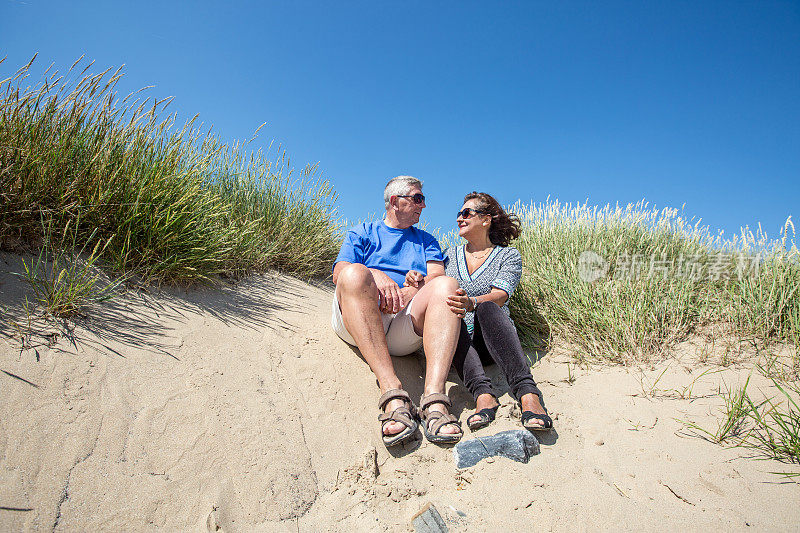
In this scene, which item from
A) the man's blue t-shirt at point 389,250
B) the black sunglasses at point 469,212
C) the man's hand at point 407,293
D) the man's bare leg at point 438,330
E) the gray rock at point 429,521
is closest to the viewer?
the gray rock at point 429,521

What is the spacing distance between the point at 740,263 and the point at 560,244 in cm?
167

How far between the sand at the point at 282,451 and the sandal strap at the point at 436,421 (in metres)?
0.10

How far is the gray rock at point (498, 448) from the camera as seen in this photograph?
221cm

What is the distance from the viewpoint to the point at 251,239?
419 cm

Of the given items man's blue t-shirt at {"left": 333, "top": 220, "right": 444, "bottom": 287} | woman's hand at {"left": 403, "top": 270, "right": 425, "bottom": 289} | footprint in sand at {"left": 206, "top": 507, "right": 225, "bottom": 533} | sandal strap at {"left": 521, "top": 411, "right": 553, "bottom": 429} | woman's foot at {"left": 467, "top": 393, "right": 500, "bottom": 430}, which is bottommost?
footprint in sand at {"left": 206, "top": 507, "right": 225, "bottom": 533}

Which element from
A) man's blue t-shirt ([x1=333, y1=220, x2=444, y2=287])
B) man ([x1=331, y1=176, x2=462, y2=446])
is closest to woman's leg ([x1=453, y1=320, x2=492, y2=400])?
man ([x1=331, y1=176, x2=462, y2=446])

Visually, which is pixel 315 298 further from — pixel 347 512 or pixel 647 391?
pixel 647 391

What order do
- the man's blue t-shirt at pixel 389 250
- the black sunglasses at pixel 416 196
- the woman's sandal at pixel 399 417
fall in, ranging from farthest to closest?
the black sunglasses at pixel 416 196 < the man's blue t-shirt at pixel 389 250 < the woman's sandal at pixel 399 417

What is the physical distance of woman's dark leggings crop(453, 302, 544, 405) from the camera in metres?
2.65

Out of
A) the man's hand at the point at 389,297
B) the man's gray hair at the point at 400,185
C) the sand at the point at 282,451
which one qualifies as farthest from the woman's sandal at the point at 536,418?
the man's gray hair at the point at 400,185

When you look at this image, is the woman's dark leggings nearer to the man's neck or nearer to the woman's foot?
the woman's foot

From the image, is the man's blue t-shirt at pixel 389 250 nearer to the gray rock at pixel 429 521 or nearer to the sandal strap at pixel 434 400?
the sandal strap at pixel 434 400

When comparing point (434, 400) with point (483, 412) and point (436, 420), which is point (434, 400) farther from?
point (483, 412)

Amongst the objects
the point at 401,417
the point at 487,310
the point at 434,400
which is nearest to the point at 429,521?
the point at 401,417
